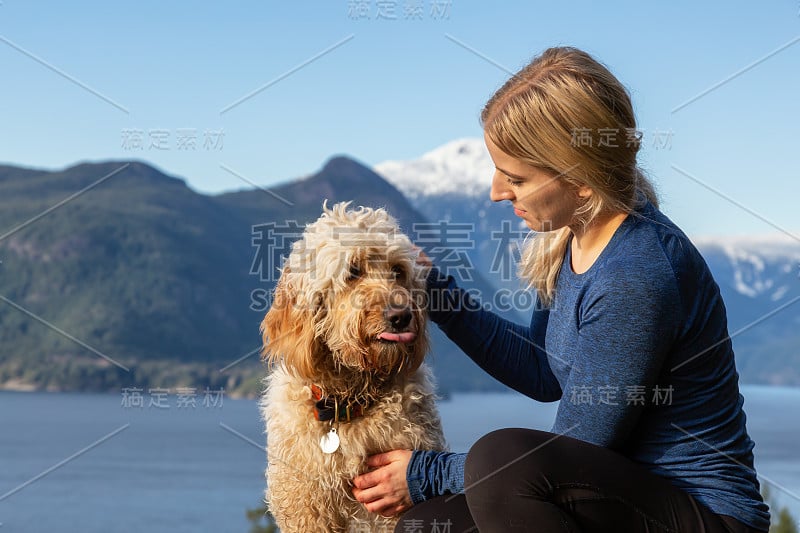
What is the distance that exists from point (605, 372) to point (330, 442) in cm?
105

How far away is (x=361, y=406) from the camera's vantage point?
3.01 metres

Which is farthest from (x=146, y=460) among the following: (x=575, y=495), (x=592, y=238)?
(x=575, y=495)

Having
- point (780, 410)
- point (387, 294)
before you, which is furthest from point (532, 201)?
point (780, 410)

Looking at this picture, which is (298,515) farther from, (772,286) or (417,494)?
(772,286)

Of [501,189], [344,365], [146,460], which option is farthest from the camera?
[146,460]

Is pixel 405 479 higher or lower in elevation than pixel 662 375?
lower

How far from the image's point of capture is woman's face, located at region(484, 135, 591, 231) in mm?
2719

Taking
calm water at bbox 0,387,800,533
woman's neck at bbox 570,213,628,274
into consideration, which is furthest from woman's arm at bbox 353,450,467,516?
calm water at bbox 0,387,800,533

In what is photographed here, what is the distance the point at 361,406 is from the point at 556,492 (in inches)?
34.6

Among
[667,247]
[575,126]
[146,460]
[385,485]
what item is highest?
[575,126]

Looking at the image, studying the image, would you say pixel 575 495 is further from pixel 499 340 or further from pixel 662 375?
pixel 499 340

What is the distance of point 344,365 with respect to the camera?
2996 millimetres

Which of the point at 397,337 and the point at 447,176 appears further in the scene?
the point at 447,176

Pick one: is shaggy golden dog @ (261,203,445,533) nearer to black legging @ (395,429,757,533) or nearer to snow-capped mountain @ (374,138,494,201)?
black legging @ (395,429,757,533)
